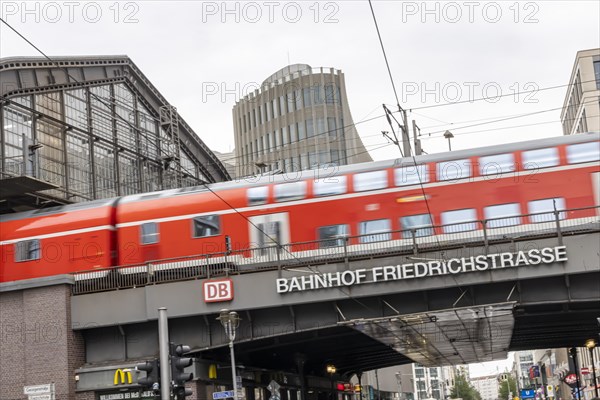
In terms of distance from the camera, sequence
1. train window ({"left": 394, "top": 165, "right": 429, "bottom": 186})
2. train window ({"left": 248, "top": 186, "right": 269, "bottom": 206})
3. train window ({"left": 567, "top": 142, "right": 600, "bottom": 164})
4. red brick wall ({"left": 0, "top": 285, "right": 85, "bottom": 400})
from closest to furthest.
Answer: train window ({"left": 567, "top": 142, "right": 600, "bottom": 164}) → red brick wall ({"left": 0, "top": 285, "right": 85, "bottom": 400}) → train window ({"left": 394, "top": 165, "right": 429, "bottom": 186}) → train window ({"left": 248, "top": 186, "right": 269, "bottom": 206})

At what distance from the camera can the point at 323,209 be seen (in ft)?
110

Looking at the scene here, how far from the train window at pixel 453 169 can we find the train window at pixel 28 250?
16.6 m

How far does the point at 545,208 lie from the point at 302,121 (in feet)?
254

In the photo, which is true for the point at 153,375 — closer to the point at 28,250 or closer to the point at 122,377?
the point at 122,377

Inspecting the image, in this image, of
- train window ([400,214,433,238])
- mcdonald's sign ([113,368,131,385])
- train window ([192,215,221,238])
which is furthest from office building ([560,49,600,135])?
mcdonald's sign ([113,368,131,385])

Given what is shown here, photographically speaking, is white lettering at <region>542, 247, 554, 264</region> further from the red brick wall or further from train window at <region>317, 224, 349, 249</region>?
the red brick wall

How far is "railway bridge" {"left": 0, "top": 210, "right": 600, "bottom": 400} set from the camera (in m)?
29.3

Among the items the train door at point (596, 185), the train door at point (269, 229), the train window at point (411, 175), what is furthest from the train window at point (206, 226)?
the train door at point (596, 185)

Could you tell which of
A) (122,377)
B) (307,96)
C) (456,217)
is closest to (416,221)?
(456,217)

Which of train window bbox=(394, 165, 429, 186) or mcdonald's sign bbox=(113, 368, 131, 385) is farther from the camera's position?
train window bbox=(394, 165, 429, 186)

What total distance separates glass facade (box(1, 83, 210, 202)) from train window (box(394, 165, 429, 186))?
1863 cm

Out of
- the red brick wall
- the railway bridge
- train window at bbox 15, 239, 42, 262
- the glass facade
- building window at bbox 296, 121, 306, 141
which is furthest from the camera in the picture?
building window at bbox 296, 121, 306, 141

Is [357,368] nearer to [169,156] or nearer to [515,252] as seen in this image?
[169,156]

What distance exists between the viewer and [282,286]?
3069 cm
